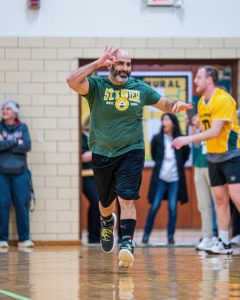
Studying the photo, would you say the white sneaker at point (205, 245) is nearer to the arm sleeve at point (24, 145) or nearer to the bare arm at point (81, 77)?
the arm sleeve at point (24, 145)

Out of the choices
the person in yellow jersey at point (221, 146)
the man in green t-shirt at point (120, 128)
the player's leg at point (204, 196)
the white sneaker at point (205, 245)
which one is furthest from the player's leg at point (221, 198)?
the man in green t-shirt at point (120, 128)

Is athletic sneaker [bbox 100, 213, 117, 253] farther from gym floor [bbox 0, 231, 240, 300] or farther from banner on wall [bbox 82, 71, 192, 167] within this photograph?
banner on wall [bbox 82, 71, 192, 167]

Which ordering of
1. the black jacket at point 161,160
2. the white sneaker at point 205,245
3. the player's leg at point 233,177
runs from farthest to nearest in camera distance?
the black jacket at point 161,160 < the white sneaker at point 205,245 < the player's leg at point 233,177

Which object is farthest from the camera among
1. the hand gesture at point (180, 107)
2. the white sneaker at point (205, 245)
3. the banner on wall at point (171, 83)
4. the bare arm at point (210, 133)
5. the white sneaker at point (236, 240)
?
the banner on wall at point (171, 83)

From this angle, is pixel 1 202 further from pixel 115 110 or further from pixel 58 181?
pixel 115 110

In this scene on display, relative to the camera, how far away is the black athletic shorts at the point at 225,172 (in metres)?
9.52

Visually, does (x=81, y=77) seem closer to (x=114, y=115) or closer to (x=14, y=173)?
(x=114, y=115)

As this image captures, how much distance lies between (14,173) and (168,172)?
2225mm

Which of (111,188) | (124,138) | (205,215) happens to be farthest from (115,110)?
(205,215)

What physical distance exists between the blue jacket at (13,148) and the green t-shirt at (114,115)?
376cm

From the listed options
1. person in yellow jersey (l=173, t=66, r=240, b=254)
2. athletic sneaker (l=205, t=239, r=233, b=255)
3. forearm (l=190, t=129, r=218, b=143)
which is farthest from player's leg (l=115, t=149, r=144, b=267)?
athletic sneaker (l=205, t=239, r=233, b=255)

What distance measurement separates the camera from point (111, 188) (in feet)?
26.0

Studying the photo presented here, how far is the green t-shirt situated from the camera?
760cm

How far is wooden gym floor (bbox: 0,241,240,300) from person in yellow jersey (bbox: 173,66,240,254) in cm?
47
